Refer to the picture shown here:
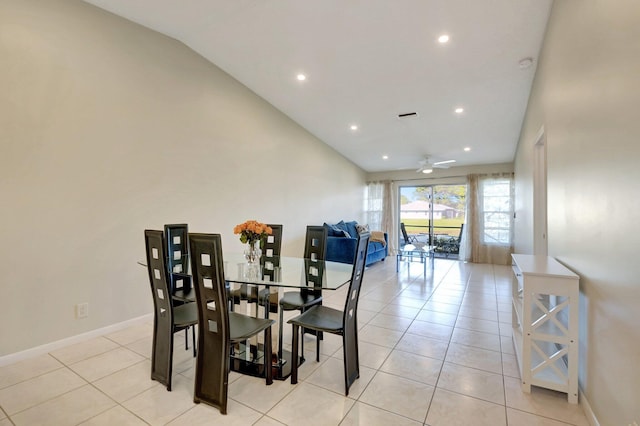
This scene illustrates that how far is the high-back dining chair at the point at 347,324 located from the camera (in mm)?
1866

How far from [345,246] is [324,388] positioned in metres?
3.85

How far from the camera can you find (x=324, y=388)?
1945mm

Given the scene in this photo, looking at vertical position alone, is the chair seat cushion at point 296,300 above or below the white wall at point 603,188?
below

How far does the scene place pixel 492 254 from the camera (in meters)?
7.16

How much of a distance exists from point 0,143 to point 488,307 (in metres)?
5.20

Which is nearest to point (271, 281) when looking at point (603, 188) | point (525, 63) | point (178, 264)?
point (178, 264)

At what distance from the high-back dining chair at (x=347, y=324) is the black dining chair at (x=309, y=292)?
203 millimetres

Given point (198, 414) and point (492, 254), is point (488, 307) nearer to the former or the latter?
point (198, 414)

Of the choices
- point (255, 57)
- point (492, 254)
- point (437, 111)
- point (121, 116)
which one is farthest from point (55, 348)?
point (492, 254)

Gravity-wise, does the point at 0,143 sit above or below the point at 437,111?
below

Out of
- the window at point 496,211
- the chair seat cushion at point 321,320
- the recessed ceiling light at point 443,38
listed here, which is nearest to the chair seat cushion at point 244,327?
the chair seat cushion at point 321,320

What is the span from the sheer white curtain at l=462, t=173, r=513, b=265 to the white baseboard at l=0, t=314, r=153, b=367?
23.7ft

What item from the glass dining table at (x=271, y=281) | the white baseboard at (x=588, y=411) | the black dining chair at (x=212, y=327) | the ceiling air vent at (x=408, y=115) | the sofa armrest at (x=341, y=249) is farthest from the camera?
the sofa armrest at (x=341, y=249)

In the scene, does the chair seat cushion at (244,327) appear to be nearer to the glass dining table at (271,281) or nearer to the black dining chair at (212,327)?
the black dining chair at (212,327)
